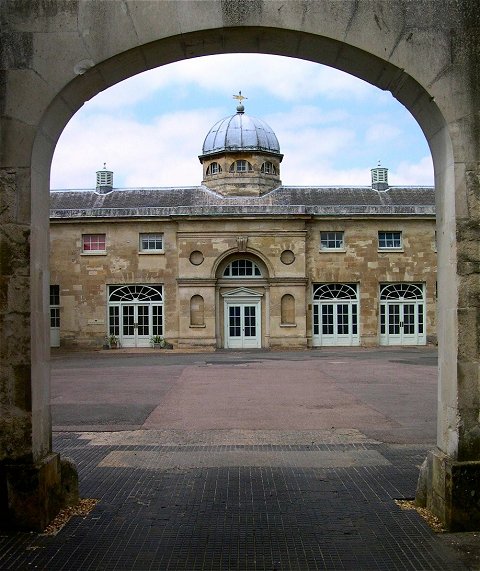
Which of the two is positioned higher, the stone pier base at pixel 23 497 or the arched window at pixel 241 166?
the arched window at pixel 241 166

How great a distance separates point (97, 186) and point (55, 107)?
33.0 m

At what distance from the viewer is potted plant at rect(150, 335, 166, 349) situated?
33.4 metres

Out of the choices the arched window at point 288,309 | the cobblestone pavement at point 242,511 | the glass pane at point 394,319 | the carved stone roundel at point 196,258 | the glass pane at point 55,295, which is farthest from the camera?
the glass pane at point 394,319

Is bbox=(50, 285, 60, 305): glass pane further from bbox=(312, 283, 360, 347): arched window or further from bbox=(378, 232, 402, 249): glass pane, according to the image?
bbox=(378, 232, 402, 249): glass pane

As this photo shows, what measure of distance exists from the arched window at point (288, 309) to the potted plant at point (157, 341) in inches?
236

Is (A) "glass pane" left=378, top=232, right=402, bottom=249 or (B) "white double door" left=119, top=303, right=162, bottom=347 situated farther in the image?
(A) "glass pane" left=378, top=232, right=402, bottom=249

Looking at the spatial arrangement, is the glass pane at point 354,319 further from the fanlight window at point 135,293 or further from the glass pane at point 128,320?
the glass pane at point 128,320

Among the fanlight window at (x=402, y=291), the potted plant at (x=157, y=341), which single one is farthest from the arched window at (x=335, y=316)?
the potted plant at (x=157, y=341)

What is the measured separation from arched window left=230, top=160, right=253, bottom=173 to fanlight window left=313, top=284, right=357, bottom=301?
8.48m

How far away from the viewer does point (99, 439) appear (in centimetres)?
991

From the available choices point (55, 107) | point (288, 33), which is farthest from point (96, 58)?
point (288, 33)

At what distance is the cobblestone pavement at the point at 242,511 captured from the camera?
16.6 ft

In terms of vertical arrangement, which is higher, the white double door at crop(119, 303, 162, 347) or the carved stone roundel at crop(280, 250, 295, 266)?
→ the carved stone roundel at crop(280, 250, 295, 266)

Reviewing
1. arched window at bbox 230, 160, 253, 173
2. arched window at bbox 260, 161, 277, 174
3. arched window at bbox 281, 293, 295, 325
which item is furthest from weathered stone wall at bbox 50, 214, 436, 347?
arched window at bbox 260, 161, 277, 174
